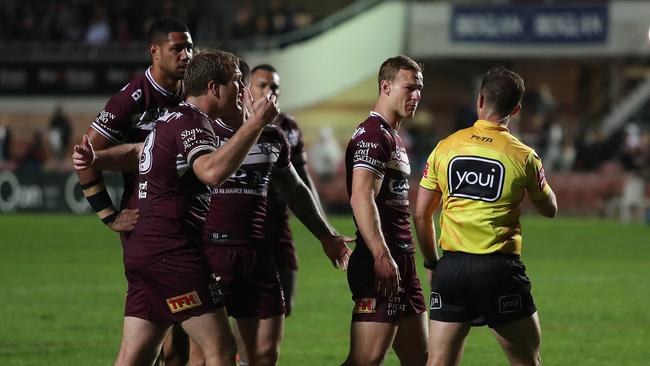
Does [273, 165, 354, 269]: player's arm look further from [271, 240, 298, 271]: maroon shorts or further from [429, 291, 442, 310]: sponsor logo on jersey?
[271, 240, 298, 271]: maroon shorts

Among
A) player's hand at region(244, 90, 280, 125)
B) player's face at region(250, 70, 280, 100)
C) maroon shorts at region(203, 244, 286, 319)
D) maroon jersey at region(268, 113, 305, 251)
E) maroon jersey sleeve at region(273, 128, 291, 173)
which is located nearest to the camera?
player's hand at region(244, 90, 280, 125)

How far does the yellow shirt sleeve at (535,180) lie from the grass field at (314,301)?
3.82m

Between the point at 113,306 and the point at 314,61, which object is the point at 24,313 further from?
the point at 314,61

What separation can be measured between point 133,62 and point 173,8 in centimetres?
219

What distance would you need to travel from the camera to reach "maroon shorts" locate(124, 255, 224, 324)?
273 inches

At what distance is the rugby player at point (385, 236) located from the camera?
7633mm

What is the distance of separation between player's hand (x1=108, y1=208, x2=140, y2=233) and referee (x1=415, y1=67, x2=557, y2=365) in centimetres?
197

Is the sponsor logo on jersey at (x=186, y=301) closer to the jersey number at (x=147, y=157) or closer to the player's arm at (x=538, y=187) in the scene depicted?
the jersey number at (x=147, y=157)

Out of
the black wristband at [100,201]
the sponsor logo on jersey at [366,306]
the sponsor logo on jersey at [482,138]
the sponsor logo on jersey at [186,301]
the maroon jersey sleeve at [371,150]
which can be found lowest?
the sponsor logo on jersey at [366,306]

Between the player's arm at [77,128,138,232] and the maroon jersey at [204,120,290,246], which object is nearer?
the maroon jersey at [204,120,290,246]

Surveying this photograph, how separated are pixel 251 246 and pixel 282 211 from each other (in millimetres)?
2066

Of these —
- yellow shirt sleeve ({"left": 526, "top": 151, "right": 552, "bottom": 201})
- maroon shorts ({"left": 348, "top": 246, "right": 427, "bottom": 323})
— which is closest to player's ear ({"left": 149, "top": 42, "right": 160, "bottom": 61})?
maroon shorts ({"left": 348, "top": 246, "right": 427, "bottom": 323})

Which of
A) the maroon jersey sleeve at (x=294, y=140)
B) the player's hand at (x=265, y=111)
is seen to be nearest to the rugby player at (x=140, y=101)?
the maroon jersey sleeve at (x=294, y=140)

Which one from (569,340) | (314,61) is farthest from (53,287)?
(314,61)
